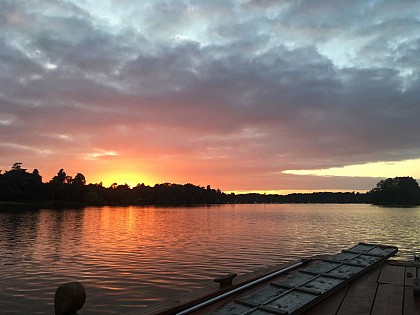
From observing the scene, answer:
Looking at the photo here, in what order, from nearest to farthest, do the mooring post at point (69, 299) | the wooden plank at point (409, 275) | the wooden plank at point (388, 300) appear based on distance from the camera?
the mooring post at point (69, 299) → the wooden plank at point (388, 300) → the wooden plank at point (409, 275)

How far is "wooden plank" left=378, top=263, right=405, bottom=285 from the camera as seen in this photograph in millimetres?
10155

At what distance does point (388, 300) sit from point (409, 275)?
3.10 meters

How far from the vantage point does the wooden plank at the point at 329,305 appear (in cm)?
746

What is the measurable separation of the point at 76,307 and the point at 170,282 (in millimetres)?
12256

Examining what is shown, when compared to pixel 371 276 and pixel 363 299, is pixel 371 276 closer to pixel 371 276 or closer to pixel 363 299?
pixel 371 276

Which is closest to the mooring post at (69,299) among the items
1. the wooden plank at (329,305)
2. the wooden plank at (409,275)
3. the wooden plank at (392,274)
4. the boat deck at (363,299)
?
the boat deck at (363,299)

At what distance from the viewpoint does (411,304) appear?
25.9 ft

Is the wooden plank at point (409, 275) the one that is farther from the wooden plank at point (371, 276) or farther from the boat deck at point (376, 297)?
the wooden plank at point (371, 276)

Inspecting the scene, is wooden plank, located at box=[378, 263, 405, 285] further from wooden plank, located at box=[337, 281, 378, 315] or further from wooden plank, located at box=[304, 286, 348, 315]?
wooden plank, located at box=[304, 286, 348, 315]

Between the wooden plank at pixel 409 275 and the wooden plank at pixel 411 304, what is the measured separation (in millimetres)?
1006

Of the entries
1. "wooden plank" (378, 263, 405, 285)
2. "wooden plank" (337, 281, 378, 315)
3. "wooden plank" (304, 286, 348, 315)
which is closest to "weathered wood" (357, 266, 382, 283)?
"wooden plank" (378, 263, 405, 285)

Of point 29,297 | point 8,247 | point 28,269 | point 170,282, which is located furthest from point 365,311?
point 8,247

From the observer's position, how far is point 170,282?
18.7m

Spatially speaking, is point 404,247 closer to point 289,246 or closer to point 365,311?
point 289,246
